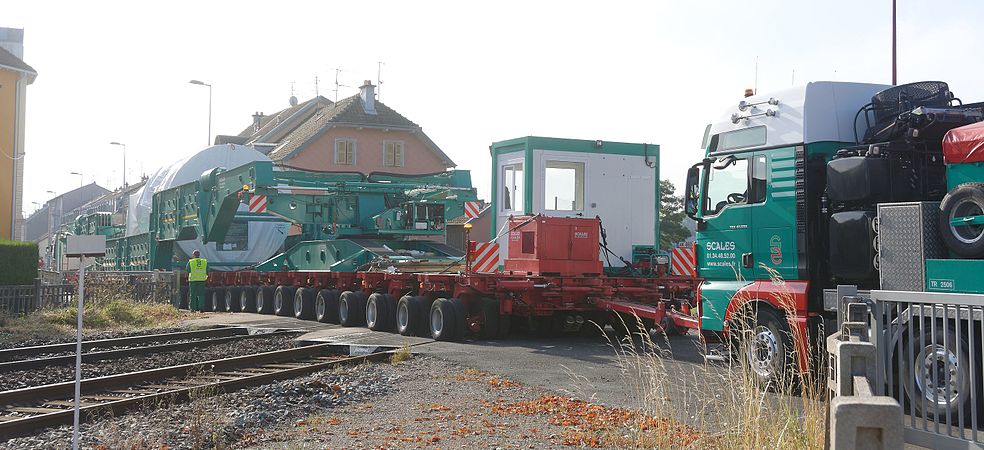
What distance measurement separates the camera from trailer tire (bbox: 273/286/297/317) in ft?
73.5

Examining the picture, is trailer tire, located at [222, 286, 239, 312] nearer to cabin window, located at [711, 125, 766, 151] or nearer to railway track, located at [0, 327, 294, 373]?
railway track, located at [0, 327, 294, 373]

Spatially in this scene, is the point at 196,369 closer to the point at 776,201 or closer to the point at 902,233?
the point at 776,201

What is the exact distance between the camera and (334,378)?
11.4 meters

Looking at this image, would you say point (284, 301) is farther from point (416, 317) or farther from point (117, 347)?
point (416, 317)

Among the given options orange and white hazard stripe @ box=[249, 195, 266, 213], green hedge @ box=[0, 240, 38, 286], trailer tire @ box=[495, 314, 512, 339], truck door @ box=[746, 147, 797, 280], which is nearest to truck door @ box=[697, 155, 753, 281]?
truck door @ box=[746, 147, 797, 280]

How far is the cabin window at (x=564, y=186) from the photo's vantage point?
16.1 meters

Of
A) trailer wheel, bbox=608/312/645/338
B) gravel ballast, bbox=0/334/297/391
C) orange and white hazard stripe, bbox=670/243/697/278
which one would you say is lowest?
gravel ballast, bbox=0/334/297/391

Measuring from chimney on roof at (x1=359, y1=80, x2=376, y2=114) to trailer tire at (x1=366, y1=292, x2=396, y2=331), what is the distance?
34.9 m

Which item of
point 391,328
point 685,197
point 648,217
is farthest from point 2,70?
point 685,197

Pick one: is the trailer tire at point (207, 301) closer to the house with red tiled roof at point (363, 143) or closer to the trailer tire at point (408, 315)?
the trailer tire at point (408, 315)

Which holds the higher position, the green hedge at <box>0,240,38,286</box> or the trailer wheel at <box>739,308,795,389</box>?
the green hedge at <box>0,240,38,286</box>

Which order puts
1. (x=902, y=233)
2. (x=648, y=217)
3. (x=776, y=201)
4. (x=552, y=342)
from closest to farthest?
(x=902, y=233), (x=776, y=201), (x=552, y=342), (x=648, y=217)

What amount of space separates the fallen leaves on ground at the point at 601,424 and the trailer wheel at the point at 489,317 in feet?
19.8

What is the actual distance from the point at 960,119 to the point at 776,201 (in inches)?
78.1
